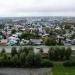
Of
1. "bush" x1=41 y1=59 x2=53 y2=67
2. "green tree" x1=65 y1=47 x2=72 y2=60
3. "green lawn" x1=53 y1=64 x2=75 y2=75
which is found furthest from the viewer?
"green tree" x1=65 y1=47 x2=72 y2=60

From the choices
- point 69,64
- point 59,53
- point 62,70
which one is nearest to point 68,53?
point 59,53

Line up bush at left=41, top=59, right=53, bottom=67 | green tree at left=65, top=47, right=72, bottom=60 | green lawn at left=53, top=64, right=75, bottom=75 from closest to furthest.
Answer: green lawn at left=53, top=64, right=75, bottom=75 → bush at left=41, top=59, right=53, bottom=67 → green tree at left=65, top=47, right=72, bottom=60

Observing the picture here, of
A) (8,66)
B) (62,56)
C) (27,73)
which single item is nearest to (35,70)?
(27,73)

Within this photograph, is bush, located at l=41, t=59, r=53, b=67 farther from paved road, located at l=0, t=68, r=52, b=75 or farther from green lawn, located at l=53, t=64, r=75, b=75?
paved road, located at l=0, t=68, r=52, b=75

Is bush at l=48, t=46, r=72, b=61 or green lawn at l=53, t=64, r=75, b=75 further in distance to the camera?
bush at l=48, t=46, r=72, b=61

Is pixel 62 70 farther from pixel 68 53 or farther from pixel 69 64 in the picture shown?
pixel 68 53

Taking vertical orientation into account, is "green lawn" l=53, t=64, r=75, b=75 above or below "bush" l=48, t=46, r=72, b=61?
below

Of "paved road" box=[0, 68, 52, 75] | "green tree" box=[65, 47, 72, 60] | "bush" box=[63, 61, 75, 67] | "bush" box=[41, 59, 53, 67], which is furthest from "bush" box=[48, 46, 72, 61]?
"paved road" box=[0, 68, 52, 75]

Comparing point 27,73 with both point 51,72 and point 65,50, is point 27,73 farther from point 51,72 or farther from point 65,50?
point 65,50
